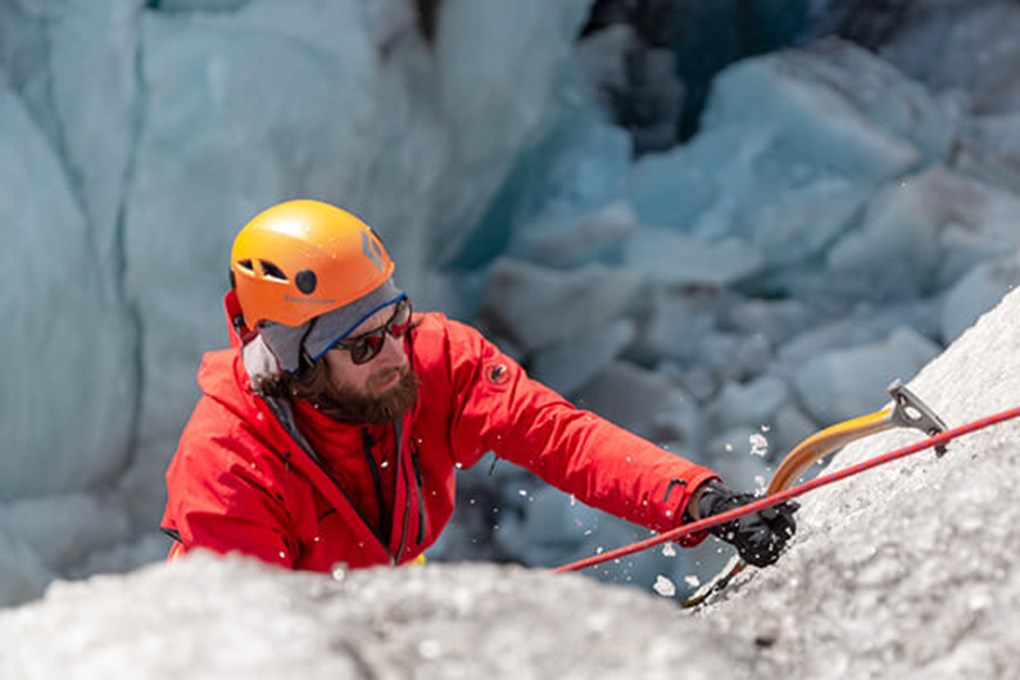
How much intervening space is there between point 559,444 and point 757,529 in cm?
36

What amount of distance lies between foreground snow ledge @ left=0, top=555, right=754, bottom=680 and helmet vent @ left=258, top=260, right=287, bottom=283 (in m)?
0.85

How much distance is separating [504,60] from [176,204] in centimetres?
167

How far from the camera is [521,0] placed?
14.4 feet

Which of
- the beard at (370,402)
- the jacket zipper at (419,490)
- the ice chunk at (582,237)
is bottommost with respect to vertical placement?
the ice chunk at (582,237)

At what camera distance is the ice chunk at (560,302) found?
14.8 feet

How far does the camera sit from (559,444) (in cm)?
148

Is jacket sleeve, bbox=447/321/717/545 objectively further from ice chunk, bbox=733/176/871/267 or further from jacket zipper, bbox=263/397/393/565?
ice chunk, bbox=733/176/871/267

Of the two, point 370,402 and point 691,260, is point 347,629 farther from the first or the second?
point 691,260

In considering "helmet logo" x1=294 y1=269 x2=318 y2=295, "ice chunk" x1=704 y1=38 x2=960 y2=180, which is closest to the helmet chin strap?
"helmet logo" x1=294 y1=269 x2=318 y2=295

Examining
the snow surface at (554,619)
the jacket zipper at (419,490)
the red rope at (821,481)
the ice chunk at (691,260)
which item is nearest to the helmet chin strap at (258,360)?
the jacket zipper at (419,490)

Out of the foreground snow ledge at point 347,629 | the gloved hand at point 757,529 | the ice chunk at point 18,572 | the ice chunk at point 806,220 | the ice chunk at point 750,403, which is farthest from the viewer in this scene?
the ice chunk at point 806,220

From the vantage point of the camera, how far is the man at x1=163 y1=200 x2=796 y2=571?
1.40 m

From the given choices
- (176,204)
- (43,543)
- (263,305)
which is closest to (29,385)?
(43,543)

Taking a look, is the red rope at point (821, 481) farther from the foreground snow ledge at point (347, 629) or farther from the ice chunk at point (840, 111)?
the ice chunk at point (840, 111)
